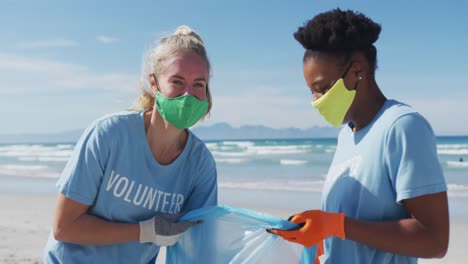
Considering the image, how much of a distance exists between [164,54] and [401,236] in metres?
1.36

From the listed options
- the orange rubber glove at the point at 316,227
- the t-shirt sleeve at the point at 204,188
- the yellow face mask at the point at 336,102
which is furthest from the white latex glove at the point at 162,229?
the yellow face mask at the point at 336,102

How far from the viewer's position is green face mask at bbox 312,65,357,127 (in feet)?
7.17

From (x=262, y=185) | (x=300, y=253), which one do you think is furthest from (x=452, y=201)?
(x=300, y=253)

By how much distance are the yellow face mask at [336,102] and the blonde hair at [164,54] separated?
64 cm

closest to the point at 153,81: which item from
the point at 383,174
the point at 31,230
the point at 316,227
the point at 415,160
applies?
the point at 316,227

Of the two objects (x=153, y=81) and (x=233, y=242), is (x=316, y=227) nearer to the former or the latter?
(x=233, y=242)

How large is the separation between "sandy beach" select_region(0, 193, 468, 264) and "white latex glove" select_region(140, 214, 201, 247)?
3986mm

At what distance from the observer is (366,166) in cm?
207

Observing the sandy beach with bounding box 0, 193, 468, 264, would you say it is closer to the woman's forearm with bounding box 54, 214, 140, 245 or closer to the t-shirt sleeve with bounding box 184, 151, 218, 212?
the t-shirt sleeve with bounding box 184, 151, 218, 212

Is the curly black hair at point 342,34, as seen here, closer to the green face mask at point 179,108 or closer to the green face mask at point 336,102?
the green face mask at point 336,102

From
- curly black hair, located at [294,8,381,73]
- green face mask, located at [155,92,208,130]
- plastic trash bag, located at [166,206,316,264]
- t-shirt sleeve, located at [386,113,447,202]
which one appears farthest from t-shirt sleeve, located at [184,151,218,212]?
t-shirt sleeve, located at [386,113,447,202]

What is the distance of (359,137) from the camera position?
7.28 ft

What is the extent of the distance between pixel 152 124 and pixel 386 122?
115cm

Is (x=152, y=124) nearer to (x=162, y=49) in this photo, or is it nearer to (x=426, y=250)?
(x=162, y=49)
